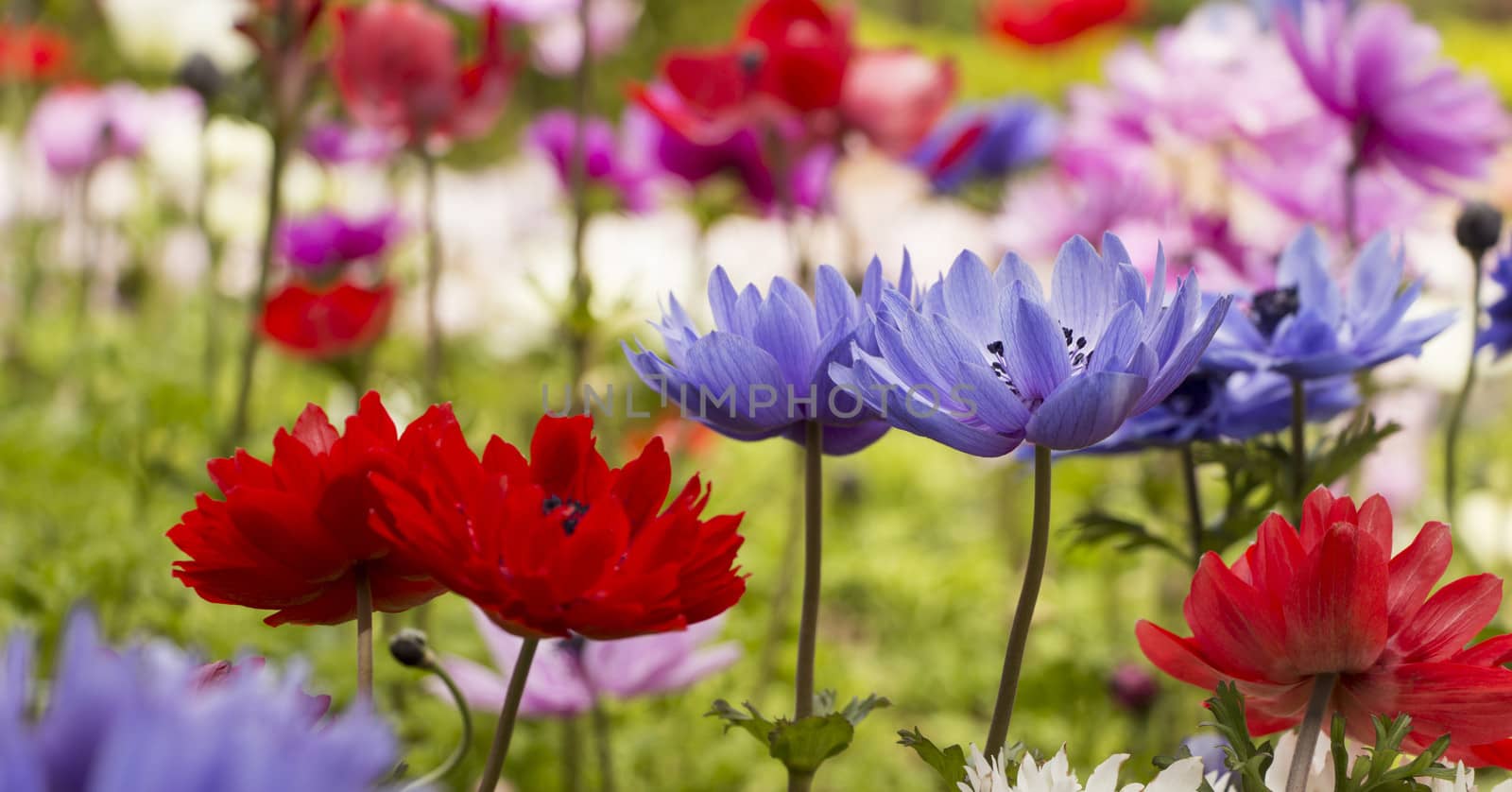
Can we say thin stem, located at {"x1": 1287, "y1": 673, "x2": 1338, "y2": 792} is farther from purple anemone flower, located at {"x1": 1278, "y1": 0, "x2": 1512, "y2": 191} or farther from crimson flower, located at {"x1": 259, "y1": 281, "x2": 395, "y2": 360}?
crimson flower, located at {"x1": 259, "y1": 281, "x2": 395, "y2": 360}

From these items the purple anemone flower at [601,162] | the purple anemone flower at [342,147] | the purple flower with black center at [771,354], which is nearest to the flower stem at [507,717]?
the purple flower with black center at [771,354]

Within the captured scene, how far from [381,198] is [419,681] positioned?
67.0 inches

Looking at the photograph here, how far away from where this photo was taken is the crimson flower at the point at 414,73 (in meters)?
1.67

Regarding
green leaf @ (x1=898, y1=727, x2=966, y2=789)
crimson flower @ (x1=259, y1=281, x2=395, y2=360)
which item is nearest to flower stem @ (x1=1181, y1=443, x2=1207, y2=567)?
green leaf @ (x1=898, y1=727, x2=966, y2=789)

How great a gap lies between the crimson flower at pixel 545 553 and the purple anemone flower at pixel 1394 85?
862 mm

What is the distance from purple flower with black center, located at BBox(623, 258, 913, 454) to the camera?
0.67m

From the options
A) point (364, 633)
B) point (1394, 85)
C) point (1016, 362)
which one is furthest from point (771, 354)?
point (1394, 85)

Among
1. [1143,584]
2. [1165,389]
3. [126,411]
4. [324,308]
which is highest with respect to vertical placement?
[1165,389]

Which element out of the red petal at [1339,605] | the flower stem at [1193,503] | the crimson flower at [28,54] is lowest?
the flower stem at [1193,503]

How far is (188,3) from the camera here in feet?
7.78

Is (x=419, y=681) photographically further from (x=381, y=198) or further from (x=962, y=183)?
(x=381, y=198)

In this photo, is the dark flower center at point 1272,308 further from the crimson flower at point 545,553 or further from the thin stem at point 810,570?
the crimson flower at point 545,553

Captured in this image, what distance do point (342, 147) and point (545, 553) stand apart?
2052mm

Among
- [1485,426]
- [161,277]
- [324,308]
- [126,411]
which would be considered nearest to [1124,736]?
[324,308]
